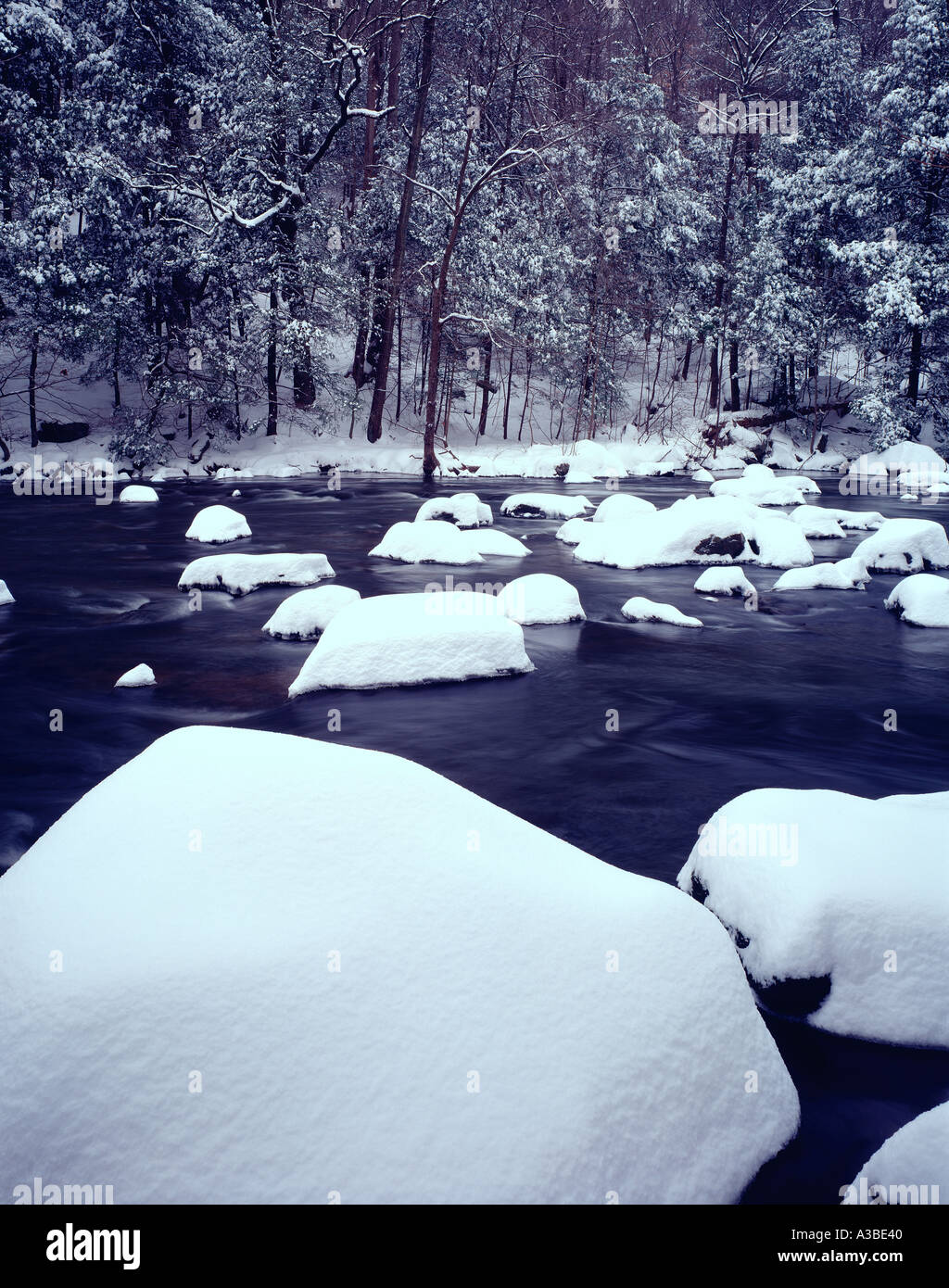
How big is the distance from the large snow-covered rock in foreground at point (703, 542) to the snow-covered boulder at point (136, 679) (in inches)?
276

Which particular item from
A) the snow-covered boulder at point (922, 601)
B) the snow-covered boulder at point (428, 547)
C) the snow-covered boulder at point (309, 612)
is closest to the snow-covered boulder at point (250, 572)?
the snow-covered boulder at point (428, 547)

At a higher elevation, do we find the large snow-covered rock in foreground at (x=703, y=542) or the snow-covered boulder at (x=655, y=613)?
the large snow-covered rock in foreground at (x=703, y=542)

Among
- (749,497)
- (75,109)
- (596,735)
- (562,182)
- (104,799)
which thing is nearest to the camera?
(104,799)

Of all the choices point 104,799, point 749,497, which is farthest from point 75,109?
point 104,799

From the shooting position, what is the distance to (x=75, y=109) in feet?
72.0

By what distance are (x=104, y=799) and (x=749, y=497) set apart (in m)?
18.3

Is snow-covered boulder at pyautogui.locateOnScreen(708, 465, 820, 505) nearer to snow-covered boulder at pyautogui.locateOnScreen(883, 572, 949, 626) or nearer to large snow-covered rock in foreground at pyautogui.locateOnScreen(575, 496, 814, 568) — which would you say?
large snow-covered rock in foreground at pyautogui.locateOnScreen(575, 496, 814, 568)

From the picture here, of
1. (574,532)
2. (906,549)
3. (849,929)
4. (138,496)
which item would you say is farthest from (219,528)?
(849,929)

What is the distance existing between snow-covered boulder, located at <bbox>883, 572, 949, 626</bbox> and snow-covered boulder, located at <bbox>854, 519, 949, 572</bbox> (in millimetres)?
1947

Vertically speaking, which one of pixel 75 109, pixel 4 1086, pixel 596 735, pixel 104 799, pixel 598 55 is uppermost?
pixel 598 55

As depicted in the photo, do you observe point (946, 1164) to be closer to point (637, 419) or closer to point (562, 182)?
point (562, 182)

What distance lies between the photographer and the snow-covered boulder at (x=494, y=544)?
1340 centimetres

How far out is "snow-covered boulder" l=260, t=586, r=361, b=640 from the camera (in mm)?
9148

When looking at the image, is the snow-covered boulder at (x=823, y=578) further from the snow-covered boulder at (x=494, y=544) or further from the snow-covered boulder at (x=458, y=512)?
the snow-covered boulder at (x=458, y=512)
